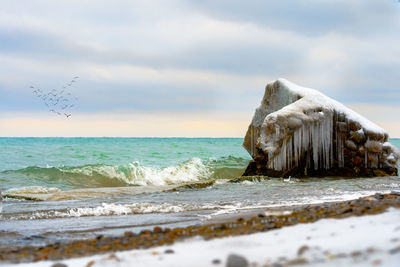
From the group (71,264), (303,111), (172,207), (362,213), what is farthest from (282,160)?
(71,264)

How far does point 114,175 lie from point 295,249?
16.1 metres

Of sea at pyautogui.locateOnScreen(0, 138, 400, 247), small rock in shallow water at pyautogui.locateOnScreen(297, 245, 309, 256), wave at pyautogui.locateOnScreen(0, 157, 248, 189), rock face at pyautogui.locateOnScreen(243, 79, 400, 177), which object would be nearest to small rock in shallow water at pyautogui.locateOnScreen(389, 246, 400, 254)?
small rock in shallow water at pyautogui.locateOnScreen(297, 245, 309, 256)

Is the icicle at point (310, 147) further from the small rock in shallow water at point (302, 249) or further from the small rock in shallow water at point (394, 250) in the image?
the small rock in shallow water at point (394, 250)

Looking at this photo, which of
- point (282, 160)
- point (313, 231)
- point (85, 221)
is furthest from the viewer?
point (282, 160)

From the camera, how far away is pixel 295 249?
3.52 meters

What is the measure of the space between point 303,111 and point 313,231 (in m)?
11.0

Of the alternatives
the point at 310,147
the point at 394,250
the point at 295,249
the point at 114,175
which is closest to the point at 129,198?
the point at 310,147

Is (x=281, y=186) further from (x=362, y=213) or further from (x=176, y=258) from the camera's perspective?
(x=176, y=258)

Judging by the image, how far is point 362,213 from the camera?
4973 millimetres

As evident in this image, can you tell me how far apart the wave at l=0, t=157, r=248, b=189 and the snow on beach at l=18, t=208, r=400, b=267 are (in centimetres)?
1384

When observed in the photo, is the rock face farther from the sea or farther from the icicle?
the sea

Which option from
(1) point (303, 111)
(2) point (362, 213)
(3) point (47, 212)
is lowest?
(3) point (47, 212)

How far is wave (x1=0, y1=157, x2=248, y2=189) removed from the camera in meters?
17.9

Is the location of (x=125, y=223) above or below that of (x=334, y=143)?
below
